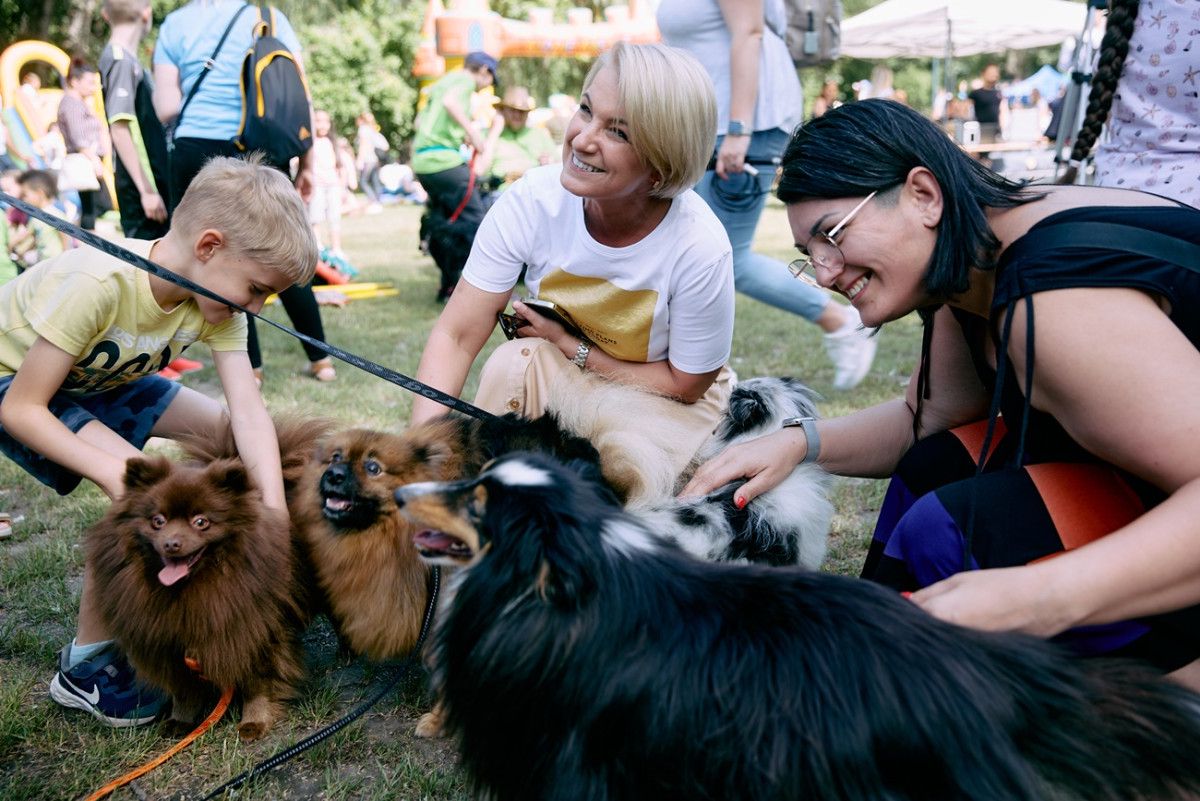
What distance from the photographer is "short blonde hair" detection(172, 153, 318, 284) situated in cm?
255

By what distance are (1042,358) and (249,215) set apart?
6.48 feet

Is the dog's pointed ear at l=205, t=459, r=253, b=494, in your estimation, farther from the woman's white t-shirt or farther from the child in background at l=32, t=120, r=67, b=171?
the child in background at l=32, t=120, r=67, b=171

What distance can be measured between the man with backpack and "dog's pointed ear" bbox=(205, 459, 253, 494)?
8.80 feet

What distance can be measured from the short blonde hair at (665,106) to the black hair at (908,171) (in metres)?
0.66

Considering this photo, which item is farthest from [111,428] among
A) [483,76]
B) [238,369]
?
[483,76]

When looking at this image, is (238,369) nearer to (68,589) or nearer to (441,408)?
(441,408)

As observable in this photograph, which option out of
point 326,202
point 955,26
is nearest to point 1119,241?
point 326,202

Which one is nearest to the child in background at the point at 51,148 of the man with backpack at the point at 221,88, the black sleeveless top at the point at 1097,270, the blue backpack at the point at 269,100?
the man with backpack at the point at 221,88

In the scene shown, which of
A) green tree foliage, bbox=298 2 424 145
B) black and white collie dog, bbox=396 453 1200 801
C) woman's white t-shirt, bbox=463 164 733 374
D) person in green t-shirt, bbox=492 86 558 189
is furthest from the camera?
green tree foliage, bbox=298 2 424 145

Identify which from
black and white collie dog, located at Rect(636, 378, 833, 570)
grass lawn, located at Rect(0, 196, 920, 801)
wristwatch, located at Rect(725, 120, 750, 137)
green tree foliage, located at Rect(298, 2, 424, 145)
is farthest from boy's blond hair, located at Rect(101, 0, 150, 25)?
green tree foliage, located at Rect(298, 2, 424, 145)

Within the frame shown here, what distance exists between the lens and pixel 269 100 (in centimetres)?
486

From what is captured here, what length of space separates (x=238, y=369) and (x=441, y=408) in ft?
2.03

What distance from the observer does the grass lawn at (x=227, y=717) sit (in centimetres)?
221

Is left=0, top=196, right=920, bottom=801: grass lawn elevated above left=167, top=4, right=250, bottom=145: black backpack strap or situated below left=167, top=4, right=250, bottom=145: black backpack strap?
below
